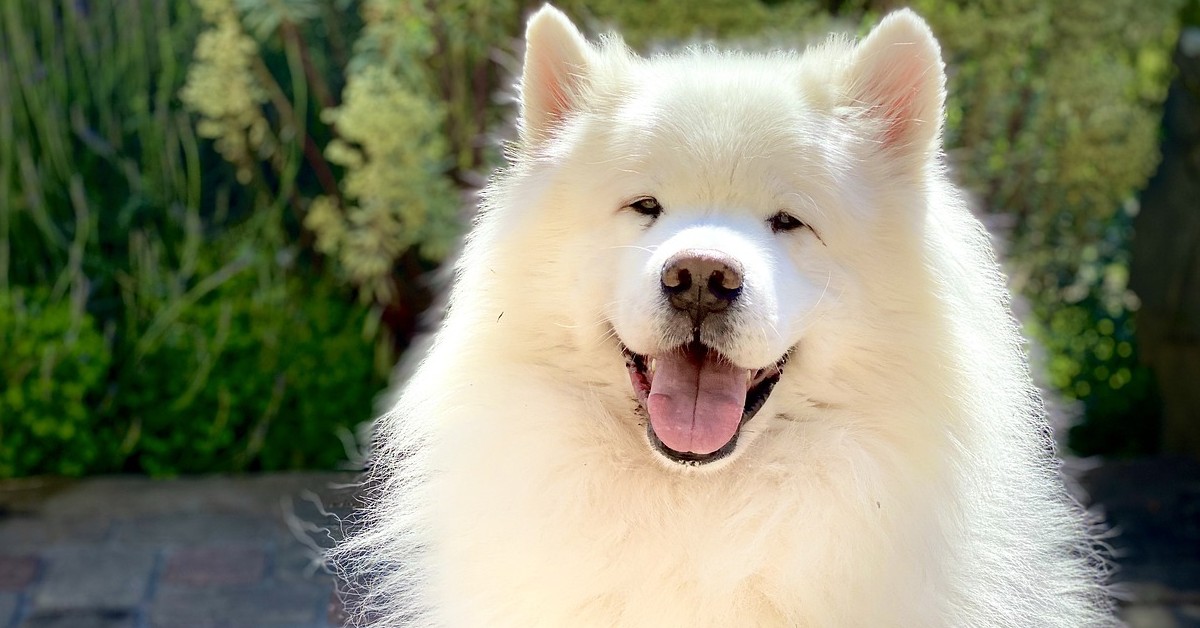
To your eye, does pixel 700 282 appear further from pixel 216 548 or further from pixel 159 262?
pixel 159 262

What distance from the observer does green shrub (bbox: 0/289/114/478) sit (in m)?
5.23

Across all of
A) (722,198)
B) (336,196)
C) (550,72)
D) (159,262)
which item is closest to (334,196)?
(336,196)

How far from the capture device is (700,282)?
6.95 feet

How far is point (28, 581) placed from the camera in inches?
180

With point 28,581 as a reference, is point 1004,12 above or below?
above

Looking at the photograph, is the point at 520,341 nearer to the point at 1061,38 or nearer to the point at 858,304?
the point at 858,304

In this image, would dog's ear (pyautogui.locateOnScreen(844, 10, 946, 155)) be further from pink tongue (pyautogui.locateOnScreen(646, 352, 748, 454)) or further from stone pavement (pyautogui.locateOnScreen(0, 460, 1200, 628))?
stone pavement (pyautogui.locateOnScreen(0, 460, 1200, 628))

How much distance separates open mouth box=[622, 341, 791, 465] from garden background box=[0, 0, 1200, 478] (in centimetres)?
308

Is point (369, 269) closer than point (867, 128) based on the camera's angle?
No

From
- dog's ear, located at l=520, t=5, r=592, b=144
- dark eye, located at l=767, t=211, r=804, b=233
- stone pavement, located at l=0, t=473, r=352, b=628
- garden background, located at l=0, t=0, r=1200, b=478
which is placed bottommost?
stone pavement, located at l=0, t=473, r=352, b=628

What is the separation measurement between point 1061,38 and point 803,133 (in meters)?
3.77

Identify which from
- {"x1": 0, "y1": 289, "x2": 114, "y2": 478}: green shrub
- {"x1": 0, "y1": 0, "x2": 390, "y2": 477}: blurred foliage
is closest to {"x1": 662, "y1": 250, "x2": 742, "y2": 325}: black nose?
{"x1": 0, "y1": 0, "x2": 390, "y2": 477}: blurred foliage

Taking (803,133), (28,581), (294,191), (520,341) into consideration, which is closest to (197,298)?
(294,191)

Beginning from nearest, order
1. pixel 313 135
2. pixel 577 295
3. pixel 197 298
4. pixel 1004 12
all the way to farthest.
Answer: pixel 577 295 < pixel 1004 12 < pixel 197 298 < pixel 313 135
